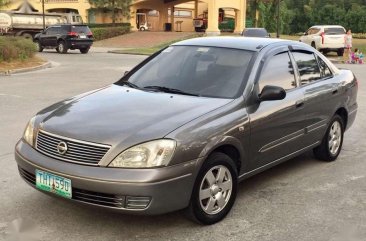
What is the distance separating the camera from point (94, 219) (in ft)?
13.8

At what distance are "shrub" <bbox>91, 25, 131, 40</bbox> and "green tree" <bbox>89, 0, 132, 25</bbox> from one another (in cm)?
181

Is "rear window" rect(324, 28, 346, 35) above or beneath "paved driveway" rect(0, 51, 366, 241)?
above

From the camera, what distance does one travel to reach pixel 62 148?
12.7 ft

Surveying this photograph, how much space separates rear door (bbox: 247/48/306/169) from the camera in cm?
464

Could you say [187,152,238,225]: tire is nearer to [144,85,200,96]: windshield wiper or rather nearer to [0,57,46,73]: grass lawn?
[144,85,200,96]: windshield wiper

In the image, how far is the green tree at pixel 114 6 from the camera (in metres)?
46.7

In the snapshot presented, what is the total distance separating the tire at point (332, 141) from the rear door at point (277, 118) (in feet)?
2.28

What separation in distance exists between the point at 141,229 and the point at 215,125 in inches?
41.0

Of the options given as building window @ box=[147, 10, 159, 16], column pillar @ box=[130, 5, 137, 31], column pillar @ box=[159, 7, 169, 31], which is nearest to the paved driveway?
column pillar @ box=[130, 5, 137, 31]

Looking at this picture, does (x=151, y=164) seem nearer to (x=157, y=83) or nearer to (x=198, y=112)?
(x=198, y=112)

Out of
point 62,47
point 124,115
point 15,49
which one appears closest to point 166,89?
point 124,115

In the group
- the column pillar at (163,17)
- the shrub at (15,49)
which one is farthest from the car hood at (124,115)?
the column pillar at (163,17)

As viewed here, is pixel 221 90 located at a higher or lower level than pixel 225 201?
higher

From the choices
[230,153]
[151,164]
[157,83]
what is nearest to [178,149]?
[151,164]
